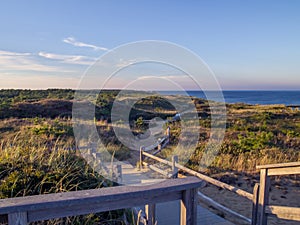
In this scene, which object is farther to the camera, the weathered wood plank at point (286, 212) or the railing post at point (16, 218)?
the weathered wood plank at point (286, 212)

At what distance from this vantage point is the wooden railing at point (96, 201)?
140 centimetres

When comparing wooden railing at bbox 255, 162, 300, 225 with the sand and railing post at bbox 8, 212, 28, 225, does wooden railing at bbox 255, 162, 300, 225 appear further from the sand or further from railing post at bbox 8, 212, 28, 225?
railing post at bbox 8, 212, 28, 225

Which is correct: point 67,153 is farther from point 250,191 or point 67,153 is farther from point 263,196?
point 250,191

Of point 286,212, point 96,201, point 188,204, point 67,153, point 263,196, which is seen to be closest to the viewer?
point 96,201

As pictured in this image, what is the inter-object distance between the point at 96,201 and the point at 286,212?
2729 millimetres

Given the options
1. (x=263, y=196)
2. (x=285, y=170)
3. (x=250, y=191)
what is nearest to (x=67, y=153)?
(x=263, y=196)

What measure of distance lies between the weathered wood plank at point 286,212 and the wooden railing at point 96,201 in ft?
6.39

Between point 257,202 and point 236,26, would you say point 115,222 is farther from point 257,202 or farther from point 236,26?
point 236,26

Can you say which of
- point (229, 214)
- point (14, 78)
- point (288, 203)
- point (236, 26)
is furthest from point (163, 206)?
point (14, 78)

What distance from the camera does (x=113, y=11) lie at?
791cm

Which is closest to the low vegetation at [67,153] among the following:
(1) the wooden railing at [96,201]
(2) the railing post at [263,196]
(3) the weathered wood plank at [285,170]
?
(1) the wooden railing at [96,201]

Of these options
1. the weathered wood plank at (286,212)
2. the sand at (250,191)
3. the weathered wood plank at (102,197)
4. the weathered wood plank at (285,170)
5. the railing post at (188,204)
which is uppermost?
the weathered wood plank at (102,197)

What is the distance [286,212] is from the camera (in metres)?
3.23

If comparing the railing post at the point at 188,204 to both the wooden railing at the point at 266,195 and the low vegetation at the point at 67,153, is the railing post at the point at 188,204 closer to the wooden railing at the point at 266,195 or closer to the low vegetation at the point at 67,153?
the low vegetation at the point at 67,153
